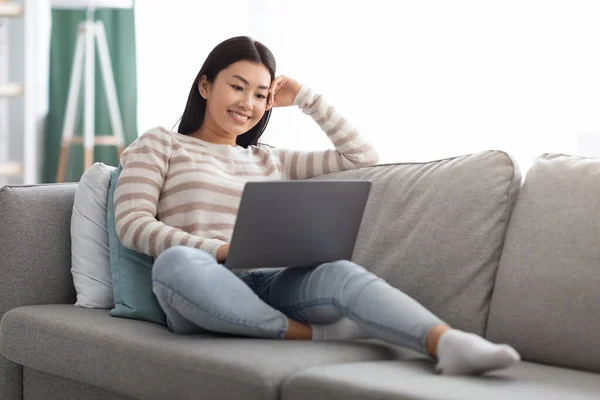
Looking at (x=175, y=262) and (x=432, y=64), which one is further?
(x=432, y=64)

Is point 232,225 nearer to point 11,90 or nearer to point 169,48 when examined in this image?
point 11,90

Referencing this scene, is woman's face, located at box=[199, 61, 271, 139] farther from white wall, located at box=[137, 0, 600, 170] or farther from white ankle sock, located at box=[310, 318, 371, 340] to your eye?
white wall, located at box=[137, 0, 600, 170]

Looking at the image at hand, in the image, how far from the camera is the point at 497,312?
1.82 m

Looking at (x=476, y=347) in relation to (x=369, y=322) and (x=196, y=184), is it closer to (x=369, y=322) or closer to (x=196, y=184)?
(x=369, y=322)

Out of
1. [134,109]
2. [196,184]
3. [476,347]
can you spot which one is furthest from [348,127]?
[134,109]

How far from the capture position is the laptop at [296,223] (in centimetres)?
166

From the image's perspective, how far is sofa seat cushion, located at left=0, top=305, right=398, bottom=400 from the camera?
5.08 ft

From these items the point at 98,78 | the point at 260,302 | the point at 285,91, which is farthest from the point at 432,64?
the point at 260,302

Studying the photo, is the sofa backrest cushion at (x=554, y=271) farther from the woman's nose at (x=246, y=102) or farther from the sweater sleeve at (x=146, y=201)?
the woman's nose at (x=246, y=102)

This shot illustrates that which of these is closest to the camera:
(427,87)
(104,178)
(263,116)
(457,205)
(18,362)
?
(457,205)

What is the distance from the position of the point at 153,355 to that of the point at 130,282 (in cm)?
37

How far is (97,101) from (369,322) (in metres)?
3.29

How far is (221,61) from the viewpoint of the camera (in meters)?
2.25

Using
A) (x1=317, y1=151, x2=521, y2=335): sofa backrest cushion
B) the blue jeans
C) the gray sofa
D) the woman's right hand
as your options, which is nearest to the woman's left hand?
the gray sofa
